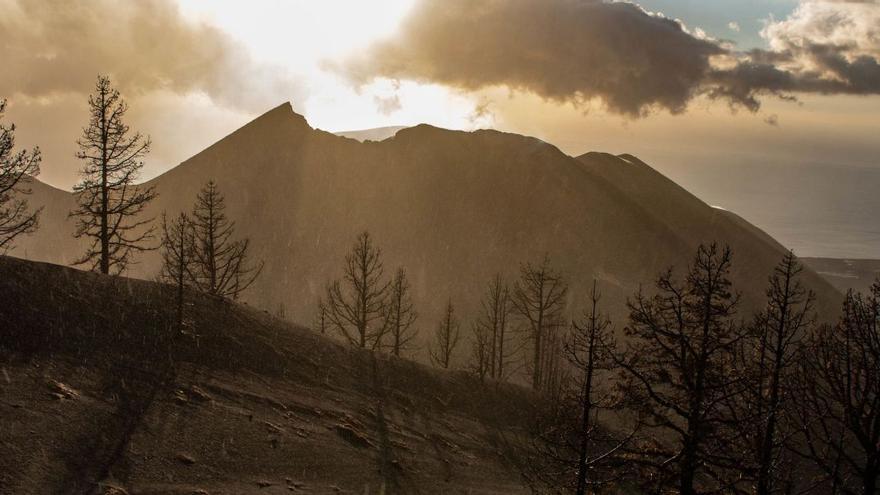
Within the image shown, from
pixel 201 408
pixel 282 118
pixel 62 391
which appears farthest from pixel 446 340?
pixel 282 118

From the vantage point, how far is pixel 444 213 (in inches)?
6206

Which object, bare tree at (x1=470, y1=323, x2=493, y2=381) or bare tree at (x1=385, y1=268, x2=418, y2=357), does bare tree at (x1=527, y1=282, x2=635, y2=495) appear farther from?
bare tree at (x1=385, y1=268, x2=418, y2=357)

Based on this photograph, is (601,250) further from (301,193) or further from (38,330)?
(38,330)

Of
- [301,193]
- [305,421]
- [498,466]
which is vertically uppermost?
[301,193]

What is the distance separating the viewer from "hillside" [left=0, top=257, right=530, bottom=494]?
20.7 m

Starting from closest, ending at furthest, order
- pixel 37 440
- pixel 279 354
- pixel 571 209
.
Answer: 1. pixel 37 440
2. pixel 279 354
3. pixel 571 209

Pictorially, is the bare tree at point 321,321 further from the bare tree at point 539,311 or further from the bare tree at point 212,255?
the bare tree at point 539,311

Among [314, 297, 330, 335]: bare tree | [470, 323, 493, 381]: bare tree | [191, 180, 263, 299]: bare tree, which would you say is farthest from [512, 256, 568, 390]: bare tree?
[191, 180, 263, 299]: bare tree

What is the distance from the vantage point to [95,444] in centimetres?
2091

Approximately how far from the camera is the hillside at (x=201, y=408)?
67.8ft

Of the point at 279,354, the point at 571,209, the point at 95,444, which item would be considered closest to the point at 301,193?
the point at 571,209

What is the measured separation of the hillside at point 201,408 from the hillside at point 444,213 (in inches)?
3285

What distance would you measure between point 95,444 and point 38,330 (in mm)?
8196

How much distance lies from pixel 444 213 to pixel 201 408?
13322cm
